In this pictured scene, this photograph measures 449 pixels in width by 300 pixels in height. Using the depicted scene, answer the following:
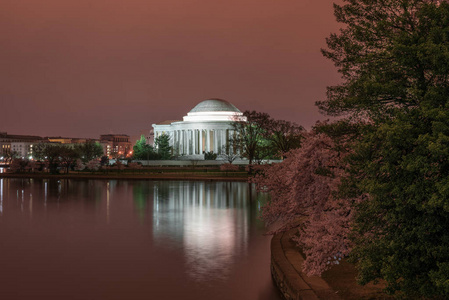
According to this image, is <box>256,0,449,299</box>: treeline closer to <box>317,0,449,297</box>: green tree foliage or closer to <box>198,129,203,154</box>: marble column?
<box>317,0,449,297</box>: green tree foliage

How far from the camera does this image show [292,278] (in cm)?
1490

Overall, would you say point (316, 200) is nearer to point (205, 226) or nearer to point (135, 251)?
point (135, 251)

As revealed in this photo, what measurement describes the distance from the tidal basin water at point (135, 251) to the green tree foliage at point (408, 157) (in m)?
5.76

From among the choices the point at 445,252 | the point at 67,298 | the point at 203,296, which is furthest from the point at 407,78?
the point at 67,298

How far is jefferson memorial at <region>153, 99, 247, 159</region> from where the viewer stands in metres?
145

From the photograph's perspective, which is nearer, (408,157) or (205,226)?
(408,157)

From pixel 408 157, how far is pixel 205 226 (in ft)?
67.6

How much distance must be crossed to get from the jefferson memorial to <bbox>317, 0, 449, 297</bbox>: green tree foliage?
126 m

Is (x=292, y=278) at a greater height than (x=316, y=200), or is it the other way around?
(x=316, y=200)

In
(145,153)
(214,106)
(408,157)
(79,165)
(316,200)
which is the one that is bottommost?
(316,200)

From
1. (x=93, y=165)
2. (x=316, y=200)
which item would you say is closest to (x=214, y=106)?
(x=93, y=165)

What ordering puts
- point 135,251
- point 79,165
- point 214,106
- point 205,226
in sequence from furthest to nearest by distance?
point 214,106, point 79,165, point 205,226, point 135,251

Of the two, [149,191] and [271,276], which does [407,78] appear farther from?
[149,191]

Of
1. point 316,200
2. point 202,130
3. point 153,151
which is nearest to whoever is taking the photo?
point 316,200
